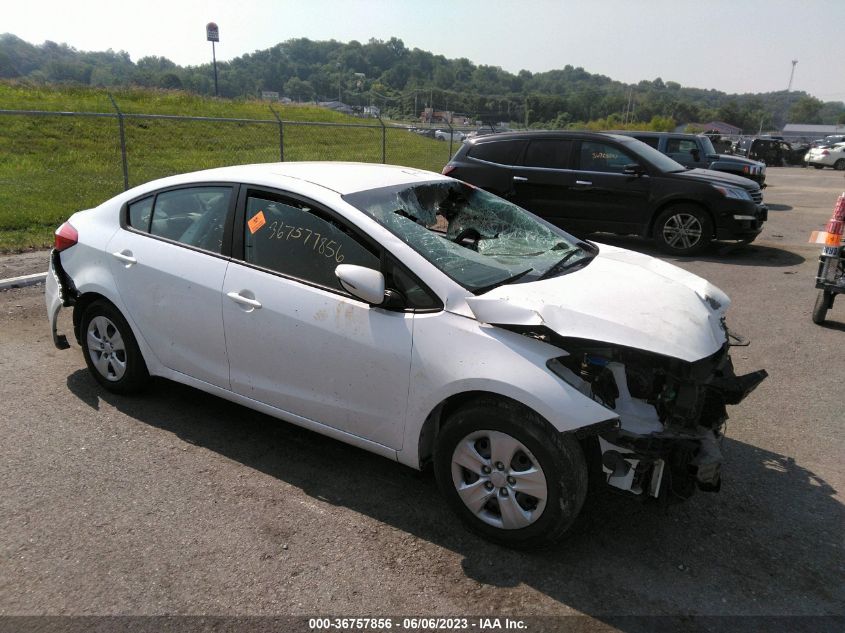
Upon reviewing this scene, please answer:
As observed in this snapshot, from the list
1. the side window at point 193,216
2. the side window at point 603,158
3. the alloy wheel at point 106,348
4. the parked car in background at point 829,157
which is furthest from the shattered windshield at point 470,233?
the parked car in background at point 829,157

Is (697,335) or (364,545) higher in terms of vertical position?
(697,335)

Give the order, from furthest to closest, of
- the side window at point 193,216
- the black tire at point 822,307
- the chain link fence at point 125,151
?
the chain link fence at point 125,151
the black tire at point 822,307
the side window at point 193,216

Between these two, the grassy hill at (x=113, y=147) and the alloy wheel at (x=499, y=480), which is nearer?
the alloy wheel at (x=499, y=480)

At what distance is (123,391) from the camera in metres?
4.43

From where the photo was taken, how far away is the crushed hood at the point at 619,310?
9.34 feet

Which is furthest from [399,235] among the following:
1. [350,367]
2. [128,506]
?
[128,506]

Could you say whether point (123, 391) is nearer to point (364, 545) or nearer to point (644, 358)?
point (364, 545)

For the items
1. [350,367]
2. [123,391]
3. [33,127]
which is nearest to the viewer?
[350,367]

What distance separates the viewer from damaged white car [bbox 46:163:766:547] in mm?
2832

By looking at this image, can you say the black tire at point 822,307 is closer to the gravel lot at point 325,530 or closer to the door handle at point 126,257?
the gravel lot at point 325,530

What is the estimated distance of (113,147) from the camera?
18.2 metres

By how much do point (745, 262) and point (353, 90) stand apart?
5122 cm

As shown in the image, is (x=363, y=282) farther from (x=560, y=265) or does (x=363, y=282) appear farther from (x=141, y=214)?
(x=141, y=214)

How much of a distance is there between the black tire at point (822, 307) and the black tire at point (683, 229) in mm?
3382
